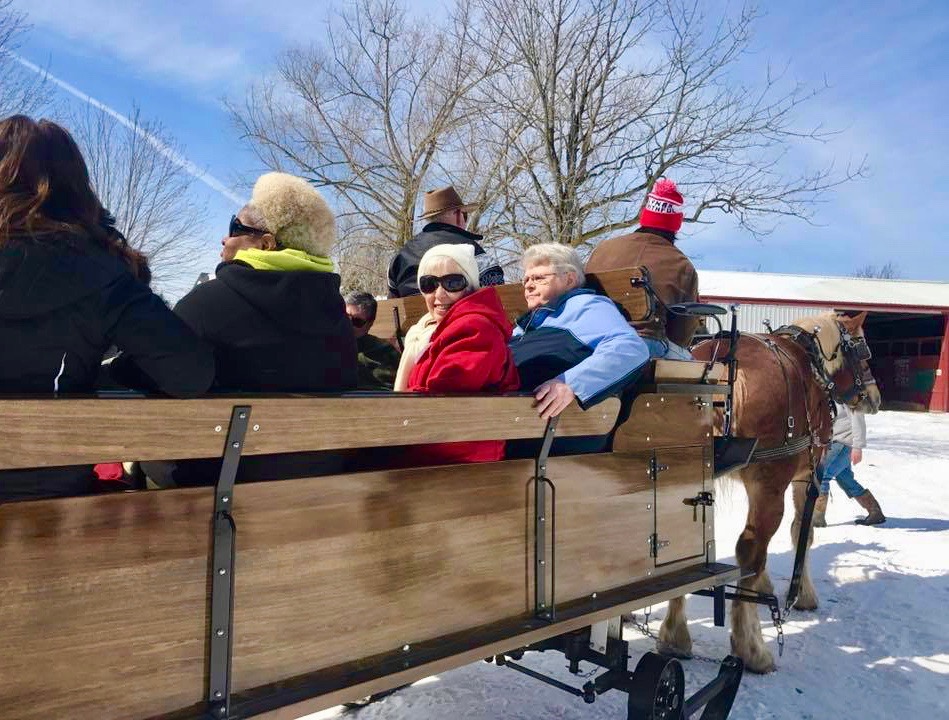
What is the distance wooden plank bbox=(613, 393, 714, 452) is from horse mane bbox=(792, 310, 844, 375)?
8.67ft

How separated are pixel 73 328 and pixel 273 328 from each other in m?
0.49

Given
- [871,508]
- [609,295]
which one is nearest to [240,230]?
[609,295]

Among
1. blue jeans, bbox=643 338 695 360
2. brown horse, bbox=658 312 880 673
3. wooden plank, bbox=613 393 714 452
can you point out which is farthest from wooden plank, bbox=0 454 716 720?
brown horse, bbox=658 312 880 673

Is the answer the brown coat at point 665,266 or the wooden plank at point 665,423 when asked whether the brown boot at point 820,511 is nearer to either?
the brown coat at point 665,266

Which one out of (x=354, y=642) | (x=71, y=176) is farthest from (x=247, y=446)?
(x=71, y=176)

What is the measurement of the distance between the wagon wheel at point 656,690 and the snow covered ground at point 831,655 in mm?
771

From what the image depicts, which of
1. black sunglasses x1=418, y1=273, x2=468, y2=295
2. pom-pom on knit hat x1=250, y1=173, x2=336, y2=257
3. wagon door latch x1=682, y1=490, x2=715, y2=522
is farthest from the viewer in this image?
wagon door latch x1=682, y1=490, x2=715, y2=522

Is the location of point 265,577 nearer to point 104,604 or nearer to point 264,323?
point 104,604

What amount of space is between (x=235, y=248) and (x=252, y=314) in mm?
345

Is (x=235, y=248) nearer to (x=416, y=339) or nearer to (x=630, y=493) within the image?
(x=416, y=339)

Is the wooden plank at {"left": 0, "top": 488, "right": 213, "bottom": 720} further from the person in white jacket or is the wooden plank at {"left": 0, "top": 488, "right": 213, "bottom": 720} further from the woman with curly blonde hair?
the person in white jacket

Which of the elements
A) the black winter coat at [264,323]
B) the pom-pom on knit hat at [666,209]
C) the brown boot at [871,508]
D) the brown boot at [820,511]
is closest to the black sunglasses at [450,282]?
the black winter coat at [264,323]

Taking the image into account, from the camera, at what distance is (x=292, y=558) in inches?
68.0

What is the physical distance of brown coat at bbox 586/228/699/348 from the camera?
3.67m
